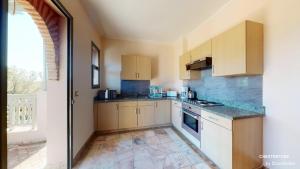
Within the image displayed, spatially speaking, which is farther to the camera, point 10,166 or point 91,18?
point 91,18

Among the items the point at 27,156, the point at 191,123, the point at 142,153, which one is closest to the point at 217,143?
the point at 191,123

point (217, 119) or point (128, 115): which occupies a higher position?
point (217, 119)

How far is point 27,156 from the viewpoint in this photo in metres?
2.27

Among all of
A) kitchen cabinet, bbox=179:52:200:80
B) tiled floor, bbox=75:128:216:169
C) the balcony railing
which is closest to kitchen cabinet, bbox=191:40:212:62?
kitchen cabinet, bbox=179:52:200:80

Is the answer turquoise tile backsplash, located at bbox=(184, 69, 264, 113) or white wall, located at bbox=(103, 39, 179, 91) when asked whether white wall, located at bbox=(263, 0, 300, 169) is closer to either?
turquoise tile backsplash, located at bbox=(184, 69, 264, 113)

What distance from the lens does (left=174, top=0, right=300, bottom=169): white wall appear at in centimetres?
151

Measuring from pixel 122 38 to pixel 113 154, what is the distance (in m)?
3.18

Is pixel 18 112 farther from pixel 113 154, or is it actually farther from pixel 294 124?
pixel 294 124

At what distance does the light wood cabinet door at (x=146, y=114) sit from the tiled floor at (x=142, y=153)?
451 millimetres

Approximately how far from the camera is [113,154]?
94.2 inches

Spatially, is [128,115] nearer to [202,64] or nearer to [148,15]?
[202,64]

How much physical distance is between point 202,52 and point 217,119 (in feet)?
4.48

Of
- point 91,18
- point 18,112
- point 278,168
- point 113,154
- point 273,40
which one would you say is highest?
point 91,18

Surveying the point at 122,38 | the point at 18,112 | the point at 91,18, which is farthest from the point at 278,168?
the point at 18,112
